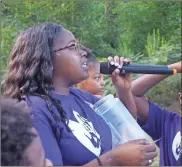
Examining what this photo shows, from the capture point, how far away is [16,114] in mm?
639

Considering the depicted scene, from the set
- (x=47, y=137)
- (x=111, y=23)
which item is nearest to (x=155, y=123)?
(x=47, y=137)

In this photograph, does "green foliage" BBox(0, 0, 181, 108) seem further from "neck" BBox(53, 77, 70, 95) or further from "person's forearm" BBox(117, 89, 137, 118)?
"neck" BBox(53, 77, 70, 95)

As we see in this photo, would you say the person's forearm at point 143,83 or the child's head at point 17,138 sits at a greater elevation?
the child's head at point 17,138

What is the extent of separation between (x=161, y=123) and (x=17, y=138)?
27.7 inches

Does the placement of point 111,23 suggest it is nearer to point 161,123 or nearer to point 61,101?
point 161,123

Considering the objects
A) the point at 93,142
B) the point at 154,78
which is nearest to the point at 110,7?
the point at 154,78

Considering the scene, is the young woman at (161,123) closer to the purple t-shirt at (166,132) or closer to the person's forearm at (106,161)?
the purple t-shirt at (166,132)

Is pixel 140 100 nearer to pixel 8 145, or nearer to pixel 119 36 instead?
pixel 8 145

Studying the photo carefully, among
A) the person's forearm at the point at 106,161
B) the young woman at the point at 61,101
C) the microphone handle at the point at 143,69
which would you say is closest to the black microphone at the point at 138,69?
the microphone handle at the point at 143,69

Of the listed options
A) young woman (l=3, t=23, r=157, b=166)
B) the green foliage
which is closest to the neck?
young woman (l=3, t=23, r=157, b=166)

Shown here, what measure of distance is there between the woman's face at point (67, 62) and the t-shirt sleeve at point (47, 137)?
141 millimetres

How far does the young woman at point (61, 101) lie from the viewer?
0.83 m

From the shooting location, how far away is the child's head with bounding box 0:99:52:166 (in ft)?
2.02

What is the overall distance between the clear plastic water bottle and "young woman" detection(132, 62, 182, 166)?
0.14 meters
